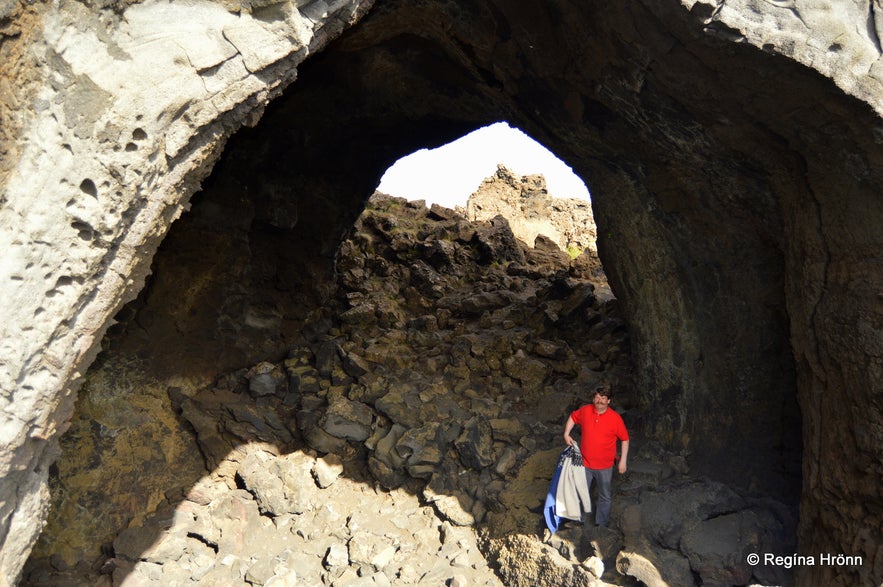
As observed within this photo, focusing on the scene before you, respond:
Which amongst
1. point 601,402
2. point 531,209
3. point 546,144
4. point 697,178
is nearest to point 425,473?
point 601,402

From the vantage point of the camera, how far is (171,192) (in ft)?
9.75

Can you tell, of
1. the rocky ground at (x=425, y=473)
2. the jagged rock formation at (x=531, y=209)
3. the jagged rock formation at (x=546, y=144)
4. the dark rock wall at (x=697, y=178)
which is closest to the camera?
the jagged rock formation at (x=546, y=144)

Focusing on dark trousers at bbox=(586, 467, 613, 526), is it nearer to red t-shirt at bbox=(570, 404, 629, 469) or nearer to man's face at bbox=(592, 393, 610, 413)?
red t-shirt at bbox=(570, 404, 629, 469)

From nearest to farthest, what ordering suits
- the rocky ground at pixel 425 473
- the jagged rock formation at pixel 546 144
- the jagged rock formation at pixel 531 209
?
the jagged rock formation at pixel 546 144
the rocky ground at pixel 425 473
the jagged rock formation at pixel 531 209

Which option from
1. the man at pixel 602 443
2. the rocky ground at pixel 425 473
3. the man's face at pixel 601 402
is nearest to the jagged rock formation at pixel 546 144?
the rocky ground at pixel 425 473

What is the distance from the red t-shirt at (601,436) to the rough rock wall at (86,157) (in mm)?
3088

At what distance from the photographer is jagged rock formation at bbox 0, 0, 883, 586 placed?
8.53 feet

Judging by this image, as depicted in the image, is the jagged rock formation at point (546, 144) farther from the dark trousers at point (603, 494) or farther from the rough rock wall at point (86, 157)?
the dark trousers at point (603, 494)

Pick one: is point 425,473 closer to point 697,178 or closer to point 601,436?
point 601,436

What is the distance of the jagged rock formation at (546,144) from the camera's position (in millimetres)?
2600

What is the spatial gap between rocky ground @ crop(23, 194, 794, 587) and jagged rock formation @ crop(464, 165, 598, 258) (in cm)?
383

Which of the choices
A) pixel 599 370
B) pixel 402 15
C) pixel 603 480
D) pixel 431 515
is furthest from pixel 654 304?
pixel 402 15

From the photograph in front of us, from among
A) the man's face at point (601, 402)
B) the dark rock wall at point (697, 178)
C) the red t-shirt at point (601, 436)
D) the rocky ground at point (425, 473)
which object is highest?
the dark rock wall at point (697, 178)

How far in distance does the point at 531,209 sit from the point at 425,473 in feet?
23.9
